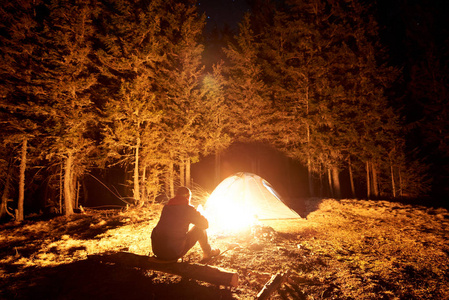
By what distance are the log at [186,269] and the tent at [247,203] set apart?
13.1ft

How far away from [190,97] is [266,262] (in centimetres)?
1157

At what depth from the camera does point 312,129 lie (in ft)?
48.3

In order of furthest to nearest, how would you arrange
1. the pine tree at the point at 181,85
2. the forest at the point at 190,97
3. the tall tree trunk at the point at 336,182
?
the tall tree trunk at the point at 336,182, the pine tree at the point at 181,85, the forest at the point at 190,97

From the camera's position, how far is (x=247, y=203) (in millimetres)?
7828

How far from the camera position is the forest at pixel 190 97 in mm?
9633

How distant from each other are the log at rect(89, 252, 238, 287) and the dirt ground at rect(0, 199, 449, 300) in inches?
14.7

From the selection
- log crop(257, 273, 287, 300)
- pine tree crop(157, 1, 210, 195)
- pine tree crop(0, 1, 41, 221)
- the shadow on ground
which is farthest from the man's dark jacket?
pine tree crop(157, 1, 210, 195)

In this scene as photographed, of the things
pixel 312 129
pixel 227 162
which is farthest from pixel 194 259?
pixel 227 162

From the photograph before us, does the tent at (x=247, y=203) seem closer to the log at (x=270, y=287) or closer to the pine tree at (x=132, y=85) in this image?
the log at (x=270, y=287)

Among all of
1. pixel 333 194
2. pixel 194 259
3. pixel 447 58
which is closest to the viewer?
pixel 194 259

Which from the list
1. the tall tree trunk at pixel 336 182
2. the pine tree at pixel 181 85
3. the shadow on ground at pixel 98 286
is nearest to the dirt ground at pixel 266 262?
the shadow on ground at pixel 98 286

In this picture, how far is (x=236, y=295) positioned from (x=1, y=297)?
3464mm

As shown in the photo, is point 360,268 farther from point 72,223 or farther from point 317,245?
point 72,223

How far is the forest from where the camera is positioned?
31.6 feet
